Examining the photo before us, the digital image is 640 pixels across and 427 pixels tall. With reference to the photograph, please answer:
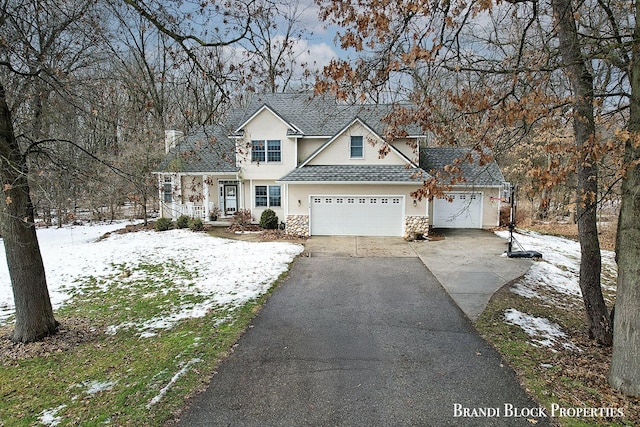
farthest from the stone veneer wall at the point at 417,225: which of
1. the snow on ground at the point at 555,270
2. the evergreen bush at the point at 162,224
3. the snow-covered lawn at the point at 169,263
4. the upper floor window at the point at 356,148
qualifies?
the evergreen bush at the point at 162,224

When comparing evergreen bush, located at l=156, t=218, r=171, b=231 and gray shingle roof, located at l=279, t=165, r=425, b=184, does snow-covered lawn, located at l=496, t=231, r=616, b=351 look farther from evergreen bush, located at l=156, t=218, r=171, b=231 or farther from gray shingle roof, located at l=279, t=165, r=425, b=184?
evergreen bush, located at l=156, t=218, r=171, b=231

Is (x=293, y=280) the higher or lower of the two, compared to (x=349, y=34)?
lower

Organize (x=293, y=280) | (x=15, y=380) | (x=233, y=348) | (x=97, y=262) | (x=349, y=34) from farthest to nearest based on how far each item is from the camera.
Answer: (x=97, y=262) < (x=293, y=280) < (x=233, y=348) < (x=15, y=380) < (x=349, y=34)

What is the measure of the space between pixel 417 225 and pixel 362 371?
12.5 metres

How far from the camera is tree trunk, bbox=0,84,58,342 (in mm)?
6125

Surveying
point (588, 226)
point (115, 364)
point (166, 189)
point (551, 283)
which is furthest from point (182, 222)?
point (588, 226)

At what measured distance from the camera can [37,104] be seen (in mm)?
7344

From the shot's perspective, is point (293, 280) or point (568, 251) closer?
point (293, 280)

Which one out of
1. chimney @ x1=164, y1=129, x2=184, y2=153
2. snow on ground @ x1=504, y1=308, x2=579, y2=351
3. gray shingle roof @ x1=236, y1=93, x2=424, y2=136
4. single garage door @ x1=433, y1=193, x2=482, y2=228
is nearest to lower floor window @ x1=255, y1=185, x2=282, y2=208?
gray shingle roof @ x1=236, y1=93, x2=424, y2=136

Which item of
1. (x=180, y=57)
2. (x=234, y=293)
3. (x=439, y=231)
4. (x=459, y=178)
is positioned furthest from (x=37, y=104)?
(x=439, y=231)

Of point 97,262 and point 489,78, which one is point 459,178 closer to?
point 489,78

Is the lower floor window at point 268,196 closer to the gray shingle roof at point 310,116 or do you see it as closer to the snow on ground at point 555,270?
the gray shingle roof at point 310,116

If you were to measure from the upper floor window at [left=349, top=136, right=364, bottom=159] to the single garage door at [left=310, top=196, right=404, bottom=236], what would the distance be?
88.0 inches

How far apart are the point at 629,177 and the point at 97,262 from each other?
14.2m
